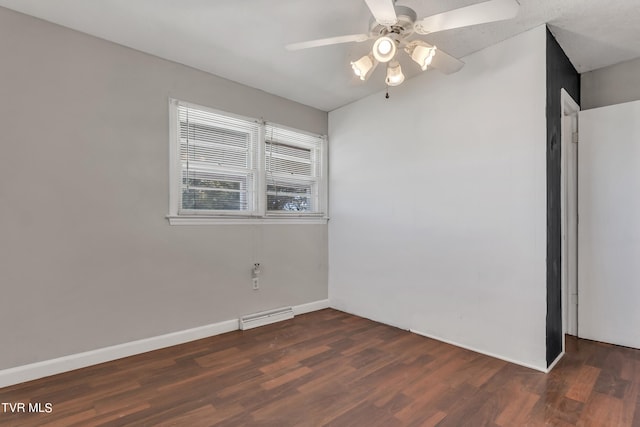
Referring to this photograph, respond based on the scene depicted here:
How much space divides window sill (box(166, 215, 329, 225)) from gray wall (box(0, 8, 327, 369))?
58 mm

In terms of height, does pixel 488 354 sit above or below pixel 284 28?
below

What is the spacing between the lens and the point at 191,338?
2893 mm

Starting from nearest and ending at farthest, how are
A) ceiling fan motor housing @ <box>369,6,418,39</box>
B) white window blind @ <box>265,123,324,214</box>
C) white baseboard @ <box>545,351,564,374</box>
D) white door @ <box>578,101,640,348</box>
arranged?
ceiling fan motor housing @ <box>369,6,418,39</box> < white baseboard @ <box>545,351,564,374</box> < white door @ <box>578,101,640,348</box> < white window blind @ <box>265,123,324,214</box>

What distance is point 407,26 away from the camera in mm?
1770

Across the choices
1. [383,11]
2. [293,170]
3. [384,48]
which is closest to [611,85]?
[384,48]

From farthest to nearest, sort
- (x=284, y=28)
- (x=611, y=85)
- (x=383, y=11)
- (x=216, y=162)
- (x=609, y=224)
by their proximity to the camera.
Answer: (x=216, y=162), (x=611, y=85), (x=609, y=224), (x=284, y=28), (x=383, y=11)

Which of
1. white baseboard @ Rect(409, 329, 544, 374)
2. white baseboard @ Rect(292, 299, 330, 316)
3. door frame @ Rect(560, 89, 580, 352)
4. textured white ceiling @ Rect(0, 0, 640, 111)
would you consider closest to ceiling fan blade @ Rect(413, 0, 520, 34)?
textured white ceiling @ Rect(0, 0, 640, 111)

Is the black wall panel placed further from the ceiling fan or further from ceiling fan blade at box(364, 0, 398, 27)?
ceiling fan blade at box(364, 0, 398, 27)

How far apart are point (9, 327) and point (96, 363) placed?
603 millimetres

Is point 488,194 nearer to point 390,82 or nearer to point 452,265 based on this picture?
point 452,265

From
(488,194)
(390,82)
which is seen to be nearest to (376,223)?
(488,194)

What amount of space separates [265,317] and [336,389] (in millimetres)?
1430

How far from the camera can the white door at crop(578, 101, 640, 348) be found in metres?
2.66

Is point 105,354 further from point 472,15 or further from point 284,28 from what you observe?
point 472,15
